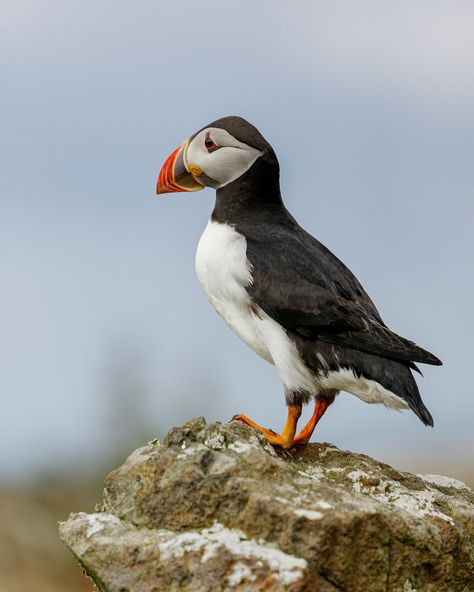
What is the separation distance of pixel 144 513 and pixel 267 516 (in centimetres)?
74

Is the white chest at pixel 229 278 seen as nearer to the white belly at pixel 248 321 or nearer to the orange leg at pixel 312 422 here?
the white belly at pixel 248 321

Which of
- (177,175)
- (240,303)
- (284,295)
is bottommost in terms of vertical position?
(240,303)

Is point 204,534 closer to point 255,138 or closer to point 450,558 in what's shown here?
point 450,558

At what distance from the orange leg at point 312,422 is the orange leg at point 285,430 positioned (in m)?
0.15

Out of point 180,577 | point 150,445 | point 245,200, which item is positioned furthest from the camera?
point 245,200

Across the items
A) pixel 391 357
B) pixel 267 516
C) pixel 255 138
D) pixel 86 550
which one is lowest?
pixel 86 550

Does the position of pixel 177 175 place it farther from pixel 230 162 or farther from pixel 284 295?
pixel 284 295

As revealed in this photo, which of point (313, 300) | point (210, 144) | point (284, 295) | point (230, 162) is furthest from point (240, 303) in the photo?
point (210, 144)

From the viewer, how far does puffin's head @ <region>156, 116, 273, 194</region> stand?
6871 mm

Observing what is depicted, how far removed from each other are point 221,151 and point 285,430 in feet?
6.77

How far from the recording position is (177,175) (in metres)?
7.16

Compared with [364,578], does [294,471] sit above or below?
above

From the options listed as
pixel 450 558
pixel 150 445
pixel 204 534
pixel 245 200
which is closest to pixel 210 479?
pixel 204 534

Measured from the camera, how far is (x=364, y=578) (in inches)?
200
